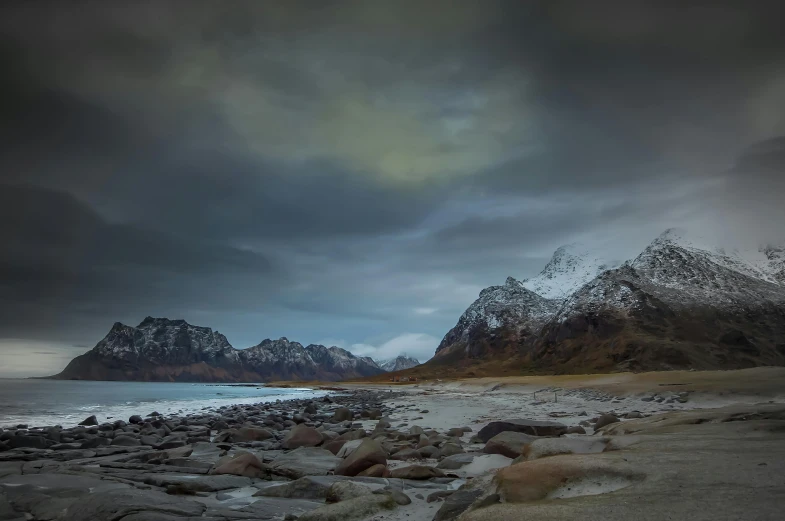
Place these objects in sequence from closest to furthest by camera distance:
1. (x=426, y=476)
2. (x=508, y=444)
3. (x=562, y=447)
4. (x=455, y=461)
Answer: (x=562, y=447) < (x=426, y=476) < (x=455, y=461) < (x=508, y=444)

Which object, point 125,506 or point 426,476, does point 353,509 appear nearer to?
point 426,476

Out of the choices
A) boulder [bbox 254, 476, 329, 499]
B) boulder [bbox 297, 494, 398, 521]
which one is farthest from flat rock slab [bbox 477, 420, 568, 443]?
boulder [bbox 297, 494, 398, 521]

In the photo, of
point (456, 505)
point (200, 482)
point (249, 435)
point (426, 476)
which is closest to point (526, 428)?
point (426, 476)

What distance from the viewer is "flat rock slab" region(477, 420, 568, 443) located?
641 inches

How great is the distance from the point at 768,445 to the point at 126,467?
620 inches

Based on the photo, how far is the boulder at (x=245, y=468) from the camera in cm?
1218

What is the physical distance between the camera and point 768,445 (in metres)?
7.84

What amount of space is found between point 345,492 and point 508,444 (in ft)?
20.5

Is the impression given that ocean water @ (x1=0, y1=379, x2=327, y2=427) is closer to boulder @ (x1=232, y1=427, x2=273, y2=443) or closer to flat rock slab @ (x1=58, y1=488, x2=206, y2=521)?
boulder @ (x1=232, y1=427, x2=273, y2=443)

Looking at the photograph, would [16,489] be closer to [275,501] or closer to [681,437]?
[275,501]

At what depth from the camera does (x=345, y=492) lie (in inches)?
361

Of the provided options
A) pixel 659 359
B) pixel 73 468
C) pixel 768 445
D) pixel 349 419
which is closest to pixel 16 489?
pixel 73 468

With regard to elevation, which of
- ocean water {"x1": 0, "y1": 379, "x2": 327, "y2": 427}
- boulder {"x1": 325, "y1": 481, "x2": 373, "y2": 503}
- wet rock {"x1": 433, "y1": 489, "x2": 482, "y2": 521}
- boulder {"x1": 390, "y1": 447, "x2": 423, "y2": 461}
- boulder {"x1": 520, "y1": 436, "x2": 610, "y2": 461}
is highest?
boulder {"x1": 520, "y1": 436, "x2": 610, "y2": 461}

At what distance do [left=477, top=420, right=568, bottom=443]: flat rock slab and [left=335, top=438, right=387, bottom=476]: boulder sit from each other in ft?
19.9
